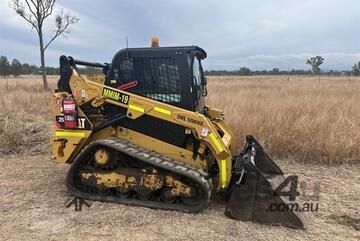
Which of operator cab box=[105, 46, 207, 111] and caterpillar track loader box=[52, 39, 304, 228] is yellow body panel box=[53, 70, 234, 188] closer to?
caterpillar track loader box=[52, 39, 304, 228]

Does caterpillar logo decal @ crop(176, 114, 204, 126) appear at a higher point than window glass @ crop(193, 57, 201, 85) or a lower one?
lower

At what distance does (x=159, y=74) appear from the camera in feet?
18.1

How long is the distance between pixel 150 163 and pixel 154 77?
4.02ft

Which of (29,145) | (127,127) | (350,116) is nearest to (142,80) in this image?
(127,127)

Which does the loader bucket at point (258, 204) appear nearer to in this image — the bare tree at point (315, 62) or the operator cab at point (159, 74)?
the operator cab at point (159, 74)

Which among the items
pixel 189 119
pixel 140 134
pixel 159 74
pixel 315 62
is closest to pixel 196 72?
pixel 159 74

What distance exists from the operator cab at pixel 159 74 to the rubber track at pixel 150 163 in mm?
770

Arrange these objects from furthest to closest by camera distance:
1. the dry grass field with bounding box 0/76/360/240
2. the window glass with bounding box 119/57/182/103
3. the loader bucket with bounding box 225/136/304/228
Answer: the window glass with bounding box 119/57/182/103
the loader bucket with bounding box 225/136/304/228
the dry grass field with bounding box 0/76/360/240

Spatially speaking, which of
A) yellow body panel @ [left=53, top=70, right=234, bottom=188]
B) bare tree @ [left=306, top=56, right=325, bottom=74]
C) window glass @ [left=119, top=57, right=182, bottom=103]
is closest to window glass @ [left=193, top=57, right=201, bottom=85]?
window glass @ [left=119, top=57, right=182, bottom=103]

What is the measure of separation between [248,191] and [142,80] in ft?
6.77

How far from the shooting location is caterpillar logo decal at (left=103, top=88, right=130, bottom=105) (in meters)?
5.34

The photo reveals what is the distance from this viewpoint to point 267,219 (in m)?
4.69

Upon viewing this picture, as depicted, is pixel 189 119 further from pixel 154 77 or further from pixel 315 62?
pixel 315 62

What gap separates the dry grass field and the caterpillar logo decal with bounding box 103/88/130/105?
138cm
